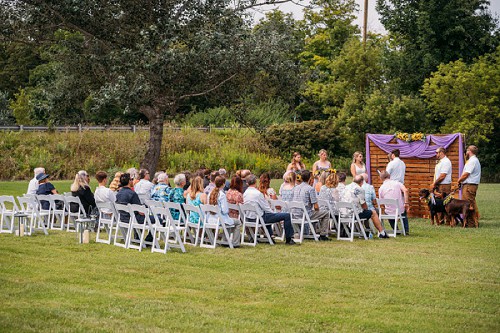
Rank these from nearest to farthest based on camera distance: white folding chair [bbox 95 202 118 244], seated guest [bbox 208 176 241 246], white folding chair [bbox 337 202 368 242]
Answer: seated guest [bbox 208 176 241 246] → white folding chair [bbox 95 202 118 244] → white folding chair [bbox 337 202 368 242]

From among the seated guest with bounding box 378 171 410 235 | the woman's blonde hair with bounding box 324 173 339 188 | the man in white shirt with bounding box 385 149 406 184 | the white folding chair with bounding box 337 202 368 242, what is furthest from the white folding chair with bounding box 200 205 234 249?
the man in white shirt with bounding box 385 149 406 184

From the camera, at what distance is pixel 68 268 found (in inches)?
453

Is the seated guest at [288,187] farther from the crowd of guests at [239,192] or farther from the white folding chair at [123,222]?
the white folding chair at [123,222]

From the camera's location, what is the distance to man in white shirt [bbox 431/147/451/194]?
1889cm

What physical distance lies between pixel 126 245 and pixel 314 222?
3.80 metres

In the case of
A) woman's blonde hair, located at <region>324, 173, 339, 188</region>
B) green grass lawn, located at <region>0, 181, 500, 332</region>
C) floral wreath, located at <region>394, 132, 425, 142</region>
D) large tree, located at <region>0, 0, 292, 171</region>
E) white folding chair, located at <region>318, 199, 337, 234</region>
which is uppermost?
large tree, located at <region>0, 0, 292, 171</region>

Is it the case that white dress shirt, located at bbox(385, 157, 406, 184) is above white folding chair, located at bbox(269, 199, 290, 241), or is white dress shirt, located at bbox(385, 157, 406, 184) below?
above

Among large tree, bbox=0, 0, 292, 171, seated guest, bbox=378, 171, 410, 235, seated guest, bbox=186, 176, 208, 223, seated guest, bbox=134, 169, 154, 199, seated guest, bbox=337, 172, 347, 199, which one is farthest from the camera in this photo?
large tree, bbox=0, 0, 292, 171

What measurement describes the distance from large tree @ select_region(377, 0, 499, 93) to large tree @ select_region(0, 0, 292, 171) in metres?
23.3

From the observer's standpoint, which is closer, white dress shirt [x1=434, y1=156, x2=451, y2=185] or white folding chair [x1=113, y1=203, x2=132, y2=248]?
white folding chair [x1=113, y1=203, x2=132, y2=248]

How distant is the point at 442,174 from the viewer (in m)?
18.9

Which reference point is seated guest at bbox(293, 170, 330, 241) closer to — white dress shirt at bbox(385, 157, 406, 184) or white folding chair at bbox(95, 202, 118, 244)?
white folding chair at bbox(95, 202, 118, 244)

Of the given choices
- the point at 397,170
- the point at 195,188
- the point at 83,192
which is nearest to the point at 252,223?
the point at 195,188

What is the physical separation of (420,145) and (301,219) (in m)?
6.77
